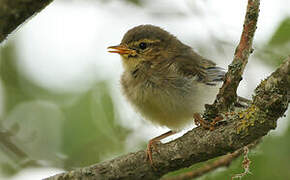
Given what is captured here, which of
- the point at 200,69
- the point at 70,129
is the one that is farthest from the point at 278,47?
the point at 70,129

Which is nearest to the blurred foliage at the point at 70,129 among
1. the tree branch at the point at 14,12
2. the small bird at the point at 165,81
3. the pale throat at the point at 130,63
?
the small bird at the point at 165,81

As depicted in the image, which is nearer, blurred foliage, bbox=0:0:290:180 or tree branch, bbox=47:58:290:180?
tree branch, bbox=47:58:290:180

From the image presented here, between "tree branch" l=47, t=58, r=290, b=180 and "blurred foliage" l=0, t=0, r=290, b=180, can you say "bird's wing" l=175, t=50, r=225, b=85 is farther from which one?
"tree branch" l=47, t=58, r=290, b=180

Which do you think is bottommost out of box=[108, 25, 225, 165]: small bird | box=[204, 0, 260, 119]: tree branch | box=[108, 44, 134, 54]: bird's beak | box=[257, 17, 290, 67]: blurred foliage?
box=[204, 0, 260, 119]: tree branch

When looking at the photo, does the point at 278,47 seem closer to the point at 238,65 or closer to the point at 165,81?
the point at 165,81

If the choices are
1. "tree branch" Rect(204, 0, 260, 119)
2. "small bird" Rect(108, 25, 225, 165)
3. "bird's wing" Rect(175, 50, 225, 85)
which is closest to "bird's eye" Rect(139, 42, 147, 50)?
"small bird" Rect(108, 25, 225, 165)

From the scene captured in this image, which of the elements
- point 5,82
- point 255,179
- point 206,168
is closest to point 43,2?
point 206,168

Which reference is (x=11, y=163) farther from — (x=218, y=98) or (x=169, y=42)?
(x=218, y=98)
